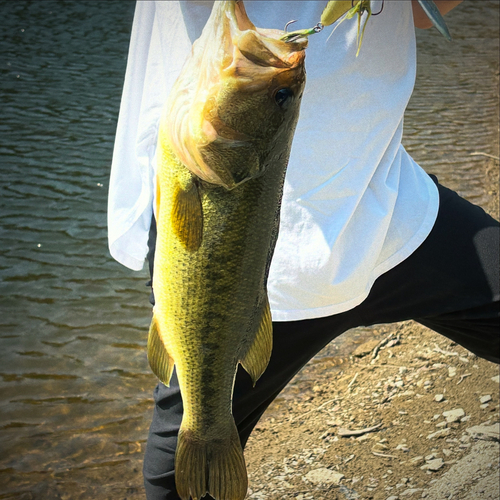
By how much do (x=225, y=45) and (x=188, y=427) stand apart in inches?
41.4

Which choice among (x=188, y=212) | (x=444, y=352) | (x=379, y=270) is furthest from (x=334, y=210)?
(x=444, y=352)

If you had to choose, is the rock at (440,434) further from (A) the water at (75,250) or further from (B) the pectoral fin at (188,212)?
(B) the pectoral fin at (188,212)

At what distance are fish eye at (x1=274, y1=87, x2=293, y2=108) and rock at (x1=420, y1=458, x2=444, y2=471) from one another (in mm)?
2526

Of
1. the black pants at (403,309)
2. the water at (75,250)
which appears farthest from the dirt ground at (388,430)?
the black pants at (403,309)

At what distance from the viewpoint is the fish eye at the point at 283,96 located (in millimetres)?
1339

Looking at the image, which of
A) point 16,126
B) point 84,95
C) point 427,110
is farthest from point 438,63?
point 16,126

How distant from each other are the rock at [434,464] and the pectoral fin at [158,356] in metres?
2.08

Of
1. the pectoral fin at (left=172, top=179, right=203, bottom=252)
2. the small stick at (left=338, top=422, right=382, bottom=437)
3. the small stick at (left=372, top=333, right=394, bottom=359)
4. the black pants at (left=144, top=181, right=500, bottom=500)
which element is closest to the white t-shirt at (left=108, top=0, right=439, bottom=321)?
the black pants at (left=144, top=181, right=500, bottom=500)

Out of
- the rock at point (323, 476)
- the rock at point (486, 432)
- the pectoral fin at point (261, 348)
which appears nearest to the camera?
the pectoral fin at point (261, 348)

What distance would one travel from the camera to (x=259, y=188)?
1460 mm

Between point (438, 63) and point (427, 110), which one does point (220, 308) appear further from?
point (438, 63)

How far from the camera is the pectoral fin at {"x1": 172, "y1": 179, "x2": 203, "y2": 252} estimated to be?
142 centimetres

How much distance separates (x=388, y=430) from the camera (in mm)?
3605

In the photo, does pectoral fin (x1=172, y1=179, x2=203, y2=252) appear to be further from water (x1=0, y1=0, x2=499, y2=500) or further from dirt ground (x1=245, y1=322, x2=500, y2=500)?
water (x1=0, y1=0, x2=499, y2=500)
